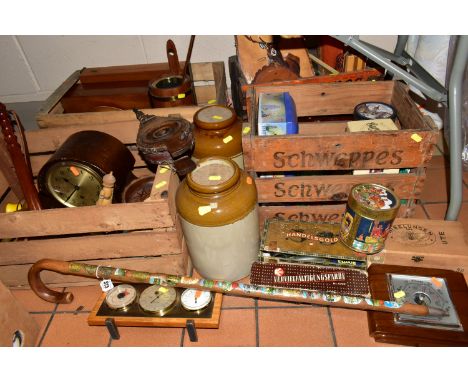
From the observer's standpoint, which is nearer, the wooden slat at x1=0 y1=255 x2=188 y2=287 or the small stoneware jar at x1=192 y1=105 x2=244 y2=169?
the wooden slat at x1=0 y1=255 x2=188 y2=287

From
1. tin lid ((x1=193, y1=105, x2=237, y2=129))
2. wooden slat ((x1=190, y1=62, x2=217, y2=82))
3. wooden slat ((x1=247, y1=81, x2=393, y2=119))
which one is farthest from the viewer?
wooden slat ((x1=190, y1=62, x2=217, y2=82))

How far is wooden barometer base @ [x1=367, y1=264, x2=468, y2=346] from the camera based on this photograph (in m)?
1.45

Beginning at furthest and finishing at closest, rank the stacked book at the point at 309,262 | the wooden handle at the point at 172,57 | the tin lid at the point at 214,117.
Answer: the wooden handle at the point at 172,57
the tin lid at the point at 214,117
the stacked book at the point at 309,262

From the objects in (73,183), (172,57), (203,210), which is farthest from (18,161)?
(172,57)

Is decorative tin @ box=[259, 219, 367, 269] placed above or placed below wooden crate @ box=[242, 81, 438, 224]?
below

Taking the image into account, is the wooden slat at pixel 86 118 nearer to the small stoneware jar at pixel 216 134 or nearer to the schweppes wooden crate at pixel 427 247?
the small stoneware jar at pixel 216 134

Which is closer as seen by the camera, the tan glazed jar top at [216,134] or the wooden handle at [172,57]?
the tan glazed jar top at [216,134]

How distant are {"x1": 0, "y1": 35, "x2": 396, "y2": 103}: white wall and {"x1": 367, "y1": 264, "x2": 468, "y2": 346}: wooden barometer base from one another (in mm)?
1939

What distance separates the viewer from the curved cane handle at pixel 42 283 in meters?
1.58

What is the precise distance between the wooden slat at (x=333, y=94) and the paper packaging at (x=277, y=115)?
4.3 inches

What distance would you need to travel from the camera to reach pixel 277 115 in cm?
175

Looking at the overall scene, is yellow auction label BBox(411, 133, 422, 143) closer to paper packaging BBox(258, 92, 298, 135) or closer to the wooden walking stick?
paper packaging BBox(258, 92, 298, 135)

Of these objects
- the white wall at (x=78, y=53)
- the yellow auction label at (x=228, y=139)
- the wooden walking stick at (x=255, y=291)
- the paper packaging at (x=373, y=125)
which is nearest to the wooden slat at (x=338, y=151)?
the paper packaging at (x=373, y=125)

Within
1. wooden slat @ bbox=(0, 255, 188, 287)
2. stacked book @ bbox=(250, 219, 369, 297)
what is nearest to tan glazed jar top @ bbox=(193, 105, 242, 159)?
stacked book @ bbox=(250, 219, 369, 297)
